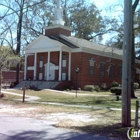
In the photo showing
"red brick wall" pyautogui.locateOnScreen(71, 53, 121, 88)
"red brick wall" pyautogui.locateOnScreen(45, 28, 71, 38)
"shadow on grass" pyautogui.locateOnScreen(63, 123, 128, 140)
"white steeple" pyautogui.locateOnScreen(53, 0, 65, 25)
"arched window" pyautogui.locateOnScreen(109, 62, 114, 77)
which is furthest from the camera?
"arched window" pyautogui.locateOnScreen(109, 62, 114, 77)

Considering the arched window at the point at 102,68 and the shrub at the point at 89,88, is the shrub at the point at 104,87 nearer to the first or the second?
the arched window at the point at 102,68

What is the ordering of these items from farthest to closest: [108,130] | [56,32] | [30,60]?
[30,60]
[56,32]
[108,130]

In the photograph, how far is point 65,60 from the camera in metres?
35.5

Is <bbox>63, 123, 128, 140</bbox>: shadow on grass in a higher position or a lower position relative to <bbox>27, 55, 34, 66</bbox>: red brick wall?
lower

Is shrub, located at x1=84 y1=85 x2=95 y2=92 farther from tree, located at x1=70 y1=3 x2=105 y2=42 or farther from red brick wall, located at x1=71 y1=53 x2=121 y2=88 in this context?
tree, located at x1=70 y1=3 x2=105 y2=42

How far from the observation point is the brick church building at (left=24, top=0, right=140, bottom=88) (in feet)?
112

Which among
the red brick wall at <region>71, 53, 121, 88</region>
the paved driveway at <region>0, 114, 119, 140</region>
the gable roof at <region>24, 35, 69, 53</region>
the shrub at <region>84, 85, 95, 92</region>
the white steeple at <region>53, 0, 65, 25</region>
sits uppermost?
the white steeple at <region>53, 0, 65, 25</region>

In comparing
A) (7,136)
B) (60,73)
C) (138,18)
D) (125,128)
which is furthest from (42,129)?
(60,73)

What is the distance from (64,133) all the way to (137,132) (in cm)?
229

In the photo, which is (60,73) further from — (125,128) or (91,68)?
(125,128)

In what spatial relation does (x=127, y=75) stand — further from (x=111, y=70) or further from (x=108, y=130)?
(x=111, y=70)

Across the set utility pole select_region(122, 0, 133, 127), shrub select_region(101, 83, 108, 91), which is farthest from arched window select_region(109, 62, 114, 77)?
utility pole select_region(122, 0, 133, 127)

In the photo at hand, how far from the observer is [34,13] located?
5150 cm

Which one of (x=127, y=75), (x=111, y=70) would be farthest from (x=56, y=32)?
(x=127, y=75)
